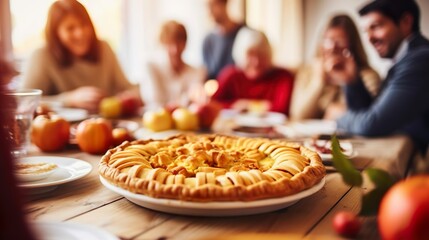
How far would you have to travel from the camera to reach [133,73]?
3988 mm

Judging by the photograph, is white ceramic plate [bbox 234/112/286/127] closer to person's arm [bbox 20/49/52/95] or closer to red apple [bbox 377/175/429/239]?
person's arm [bbox 20/49/52/95]

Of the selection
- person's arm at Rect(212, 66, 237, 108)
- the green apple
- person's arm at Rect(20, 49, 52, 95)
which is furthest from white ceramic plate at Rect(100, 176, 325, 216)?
person's arm at Rect(212, 66, 237, 108)

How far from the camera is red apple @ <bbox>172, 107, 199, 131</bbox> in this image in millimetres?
1725

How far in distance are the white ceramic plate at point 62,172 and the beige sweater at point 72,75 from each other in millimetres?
1174

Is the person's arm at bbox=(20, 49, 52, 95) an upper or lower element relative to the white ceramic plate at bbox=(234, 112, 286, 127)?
upper

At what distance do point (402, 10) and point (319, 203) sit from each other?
153cm

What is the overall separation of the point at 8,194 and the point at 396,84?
176 cm

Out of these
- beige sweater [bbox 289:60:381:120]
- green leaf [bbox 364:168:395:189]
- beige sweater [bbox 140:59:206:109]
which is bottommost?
beige sweater [bbox 289:60:381:120]

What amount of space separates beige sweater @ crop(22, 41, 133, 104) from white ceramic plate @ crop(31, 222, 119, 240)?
162cm

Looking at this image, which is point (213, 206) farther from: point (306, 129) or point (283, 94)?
point (283, 94)

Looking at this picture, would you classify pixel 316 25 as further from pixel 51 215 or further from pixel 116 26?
pixel 51 215

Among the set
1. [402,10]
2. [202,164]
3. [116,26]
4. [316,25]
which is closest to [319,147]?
[202,164]

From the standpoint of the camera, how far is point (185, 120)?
1.73m

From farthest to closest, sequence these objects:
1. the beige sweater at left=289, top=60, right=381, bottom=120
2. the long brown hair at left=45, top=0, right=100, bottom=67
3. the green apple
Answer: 1. the beige sweater at left=289, top=60, right=381, bottom=120
2. the long brown hair at left=45, top=0, right=100, bottom=67
3. the green apple
